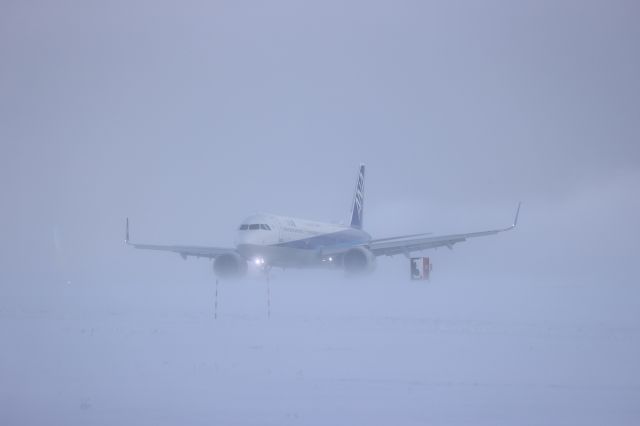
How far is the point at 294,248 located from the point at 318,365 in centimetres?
2548

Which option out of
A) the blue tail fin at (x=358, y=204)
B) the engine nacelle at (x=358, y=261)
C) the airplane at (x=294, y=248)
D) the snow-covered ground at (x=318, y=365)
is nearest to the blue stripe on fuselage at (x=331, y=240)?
the airplane at (x=294, y=248)

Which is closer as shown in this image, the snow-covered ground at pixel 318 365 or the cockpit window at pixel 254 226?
the snow-covered ground at pixel 318 365

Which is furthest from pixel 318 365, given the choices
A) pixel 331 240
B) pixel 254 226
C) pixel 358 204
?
pixel 358 204

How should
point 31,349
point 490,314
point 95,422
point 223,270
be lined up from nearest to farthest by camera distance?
point 95,422 → point 31,349 → point 490,314 → point 223,270

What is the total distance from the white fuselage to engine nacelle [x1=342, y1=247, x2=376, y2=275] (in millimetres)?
3069

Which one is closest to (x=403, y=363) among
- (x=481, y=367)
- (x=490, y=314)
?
(x=481, y=367)

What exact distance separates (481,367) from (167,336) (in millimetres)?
6623

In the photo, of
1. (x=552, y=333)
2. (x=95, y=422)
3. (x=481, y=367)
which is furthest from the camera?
(x=552, y=333)

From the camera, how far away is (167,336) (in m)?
14.7

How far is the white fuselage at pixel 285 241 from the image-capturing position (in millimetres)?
34469

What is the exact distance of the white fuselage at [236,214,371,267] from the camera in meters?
34.5

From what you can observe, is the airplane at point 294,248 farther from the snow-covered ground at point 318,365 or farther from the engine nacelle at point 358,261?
the snow-covered ground at point 318,365

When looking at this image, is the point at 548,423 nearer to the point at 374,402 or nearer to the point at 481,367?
the point at 374,402

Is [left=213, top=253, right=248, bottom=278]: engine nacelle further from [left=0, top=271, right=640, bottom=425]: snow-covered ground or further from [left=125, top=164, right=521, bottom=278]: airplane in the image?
[left=0, top=271, right=640, bottom=425]: snow-covered ground
